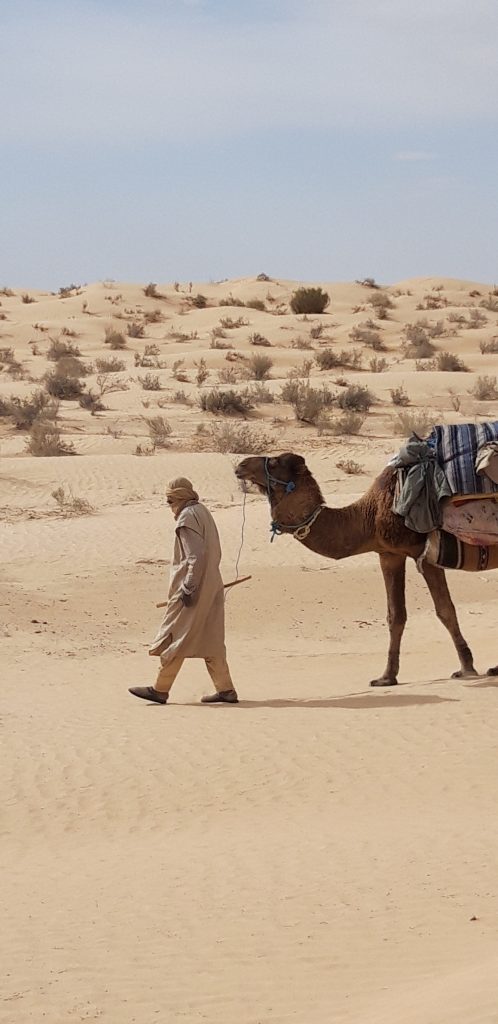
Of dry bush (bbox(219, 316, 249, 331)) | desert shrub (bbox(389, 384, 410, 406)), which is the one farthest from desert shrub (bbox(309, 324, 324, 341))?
desert shrub (bbox(389, 384, 410, 406))

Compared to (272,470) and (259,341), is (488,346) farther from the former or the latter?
(272,470)

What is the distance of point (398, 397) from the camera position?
102 feet

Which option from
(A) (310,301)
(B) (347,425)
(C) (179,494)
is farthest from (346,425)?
(A) (310,301)

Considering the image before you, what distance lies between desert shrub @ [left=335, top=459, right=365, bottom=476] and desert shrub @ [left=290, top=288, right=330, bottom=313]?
27.2 metres

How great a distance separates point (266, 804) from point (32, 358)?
32.4 m

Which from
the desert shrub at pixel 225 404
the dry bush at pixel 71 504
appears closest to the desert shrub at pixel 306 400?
the desert shrub at pixel 225 404

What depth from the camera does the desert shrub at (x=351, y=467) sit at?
76.1 ft

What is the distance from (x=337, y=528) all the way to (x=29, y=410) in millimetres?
18391

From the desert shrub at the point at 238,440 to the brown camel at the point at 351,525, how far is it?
1334 cm

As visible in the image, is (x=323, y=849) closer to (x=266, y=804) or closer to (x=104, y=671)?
A: (x=266, y=804)

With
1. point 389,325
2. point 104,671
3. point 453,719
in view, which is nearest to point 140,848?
point 453,719

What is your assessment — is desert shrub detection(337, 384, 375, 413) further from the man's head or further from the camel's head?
the man's head

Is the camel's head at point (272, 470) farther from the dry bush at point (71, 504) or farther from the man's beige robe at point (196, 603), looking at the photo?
the dry bush at point (71, 504)

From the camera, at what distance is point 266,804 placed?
29.0 ft
